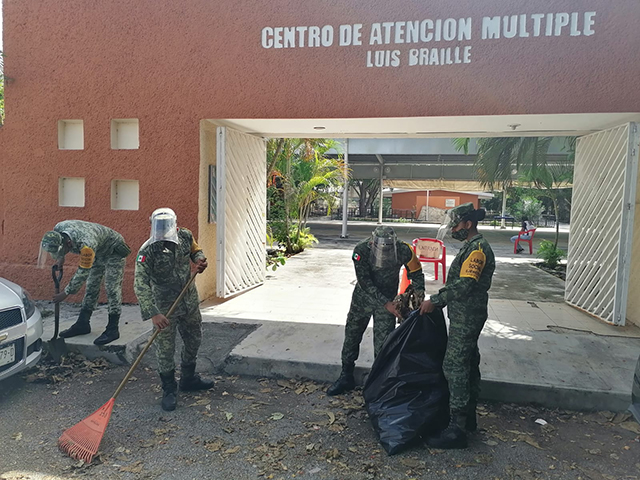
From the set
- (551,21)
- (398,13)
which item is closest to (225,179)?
(398,13)

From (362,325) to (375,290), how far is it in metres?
0.40

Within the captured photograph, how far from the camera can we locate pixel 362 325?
13.3ft

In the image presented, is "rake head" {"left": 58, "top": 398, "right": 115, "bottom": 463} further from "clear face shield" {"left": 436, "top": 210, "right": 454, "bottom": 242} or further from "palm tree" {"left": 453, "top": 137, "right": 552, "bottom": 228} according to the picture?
"palm tree" {"left": 453, "top": 137, "right": 552, "bottom": 228}

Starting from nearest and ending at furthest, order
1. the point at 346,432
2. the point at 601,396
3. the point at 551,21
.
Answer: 1. the point at 346,432
2. the point at 601,396
3. the point at 551,21

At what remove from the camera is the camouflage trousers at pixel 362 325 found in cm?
394

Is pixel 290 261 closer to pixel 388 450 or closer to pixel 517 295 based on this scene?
pixel 517 295

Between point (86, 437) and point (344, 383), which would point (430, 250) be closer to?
point (344, 383)

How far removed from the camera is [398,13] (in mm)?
5805

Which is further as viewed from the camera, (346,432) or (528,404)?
(528,404)

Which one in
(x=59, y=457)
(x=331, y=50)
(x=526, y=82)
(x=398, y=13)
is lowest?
(x=59, y=457)

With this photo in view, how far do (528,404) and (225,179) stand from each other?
15.4 ft

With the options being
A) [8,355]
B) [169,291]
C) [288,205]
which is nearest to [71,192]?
[8,355]

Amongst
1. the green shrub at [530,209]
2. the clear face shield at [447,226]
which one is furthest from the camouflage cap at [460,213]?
the green shrub at [530,209]

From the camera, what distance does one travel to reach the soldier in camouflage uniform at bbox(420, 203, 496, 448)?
124 inches
